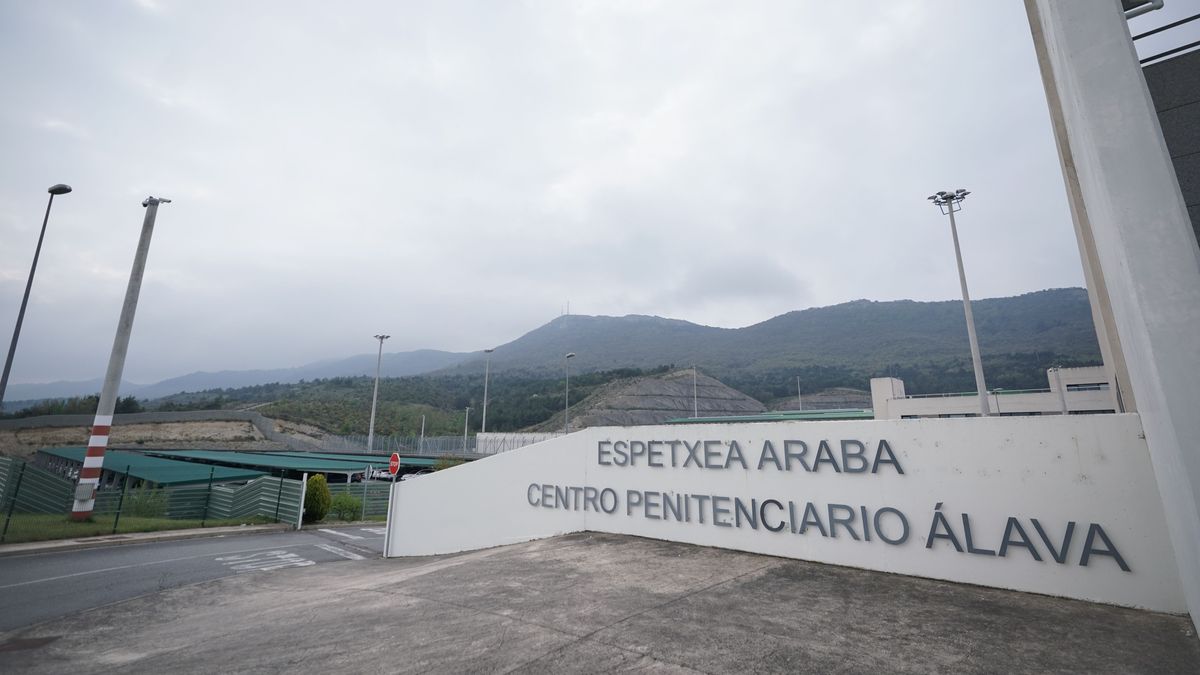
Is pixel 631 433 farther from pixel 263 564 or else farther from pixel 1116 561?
pixel 263 564

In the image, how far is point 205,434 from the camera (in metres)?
45.7

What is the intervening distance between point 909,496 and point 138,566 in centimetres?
1678

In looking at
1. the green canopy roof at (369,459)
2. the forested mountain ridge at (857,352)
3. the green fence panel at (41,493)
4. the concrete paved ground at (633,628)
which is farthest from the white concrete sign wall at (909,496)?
the forested mountain ridge at (857,352)

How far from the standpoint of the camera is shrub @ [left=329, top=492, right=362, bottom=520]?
2325 cm

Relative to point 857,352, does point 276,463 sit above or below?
below

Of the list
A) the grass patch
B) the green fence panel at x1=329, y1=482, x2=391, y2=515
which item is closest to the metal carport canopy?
the green fence panel at x1=329, y1=482, x2=391, y2=515

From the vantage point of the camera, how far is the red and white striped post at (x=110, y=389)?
15781 millimetres

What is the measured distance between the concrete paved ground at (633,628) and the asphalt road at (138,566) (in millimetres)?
1532

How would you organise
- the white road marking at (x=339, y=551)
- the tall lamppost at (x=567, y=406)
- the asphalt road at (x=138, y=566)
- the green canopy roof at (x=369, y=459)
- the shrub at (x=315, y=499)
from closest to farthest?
the asphalt road at (x=138, y=566) → the white road marking at (x=339, y=551) → the shrub at (x=315, y=499) → the green canopy roof at (x=369, y=459) → the tall lamppost at (x=567, y=406)

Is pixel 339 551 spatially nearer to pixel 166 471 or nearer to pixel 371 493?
pixel 371 493

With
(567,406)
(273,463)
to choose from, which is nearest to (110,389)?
(273,463)

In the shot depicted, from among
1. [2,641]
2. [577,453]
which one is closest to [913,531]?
[577,453]

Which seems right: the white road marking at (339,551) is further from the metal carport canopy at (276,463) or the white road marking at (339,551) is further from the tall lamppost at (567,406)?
the tall lamppost at (567,406)

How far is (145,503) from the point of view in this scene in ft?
63.2
